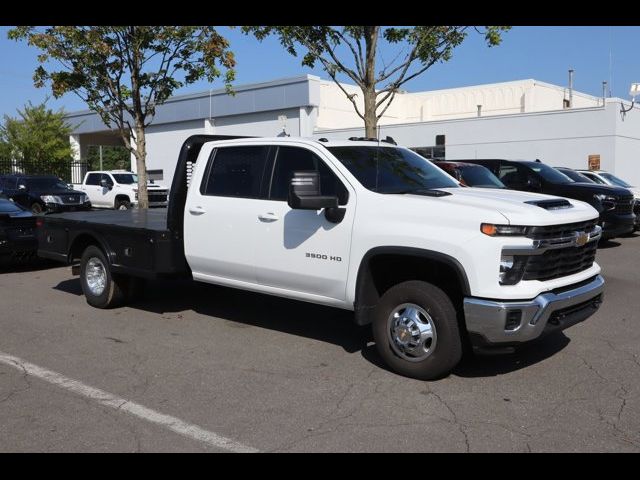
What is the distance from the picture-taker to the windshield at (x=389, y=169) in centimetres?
597

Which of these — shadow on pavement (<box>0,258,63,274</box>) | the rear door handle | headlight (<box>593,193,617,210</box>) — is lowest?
shadow on pavement (<box>0,258,63,274</box>)

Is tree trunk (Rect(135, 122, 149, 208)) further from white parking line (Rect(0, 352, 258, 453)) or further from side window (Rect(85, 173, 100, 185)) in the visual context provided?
white parking line (Rect(0, 352, 258, 453))

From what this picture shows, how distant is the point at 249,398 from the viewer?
5.03 m

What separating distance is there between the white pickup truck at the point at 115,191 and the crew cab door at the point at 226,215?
1735cm

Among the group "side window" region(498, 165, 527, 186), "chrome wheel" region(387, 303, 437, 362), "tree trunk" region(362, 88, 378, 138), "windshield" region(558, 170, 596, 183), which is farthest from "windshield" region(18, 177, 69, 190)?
"chrome wheel" region(387, 303, 437, 362)

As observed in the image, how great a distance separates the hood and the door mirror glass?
1027mm

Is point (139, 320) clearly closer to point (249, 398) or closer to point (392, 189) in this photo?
point (249, 398)

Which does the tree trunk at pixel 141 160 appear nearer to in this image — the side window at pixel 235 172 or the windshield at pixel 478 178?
the windshield at pixel 478 178

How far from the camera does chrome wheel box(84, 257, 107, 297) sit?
824 centimetres

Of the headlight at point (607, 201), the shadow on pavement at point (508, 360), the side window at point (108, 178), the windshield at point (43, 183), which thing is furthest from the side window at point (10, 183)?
the shadow on pavement at point (508, 360)
